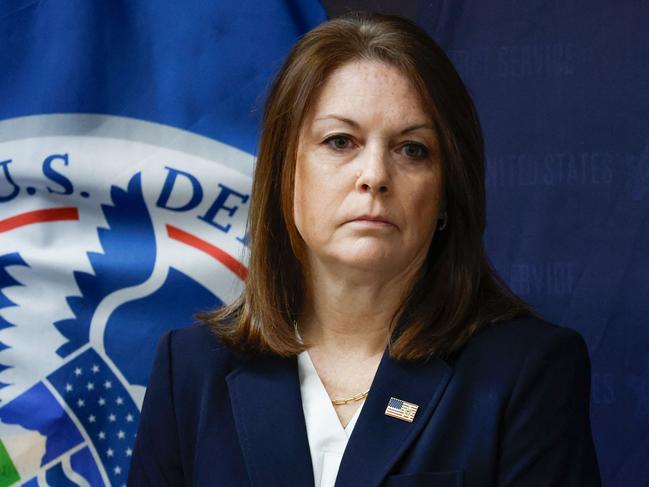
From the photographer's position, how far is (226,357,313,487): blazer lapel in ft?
6.17

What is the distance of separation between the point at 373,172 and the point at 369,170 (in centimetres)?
1

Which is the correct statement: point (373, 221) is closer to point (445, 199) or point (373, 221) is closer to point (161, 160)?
point (445, 199)

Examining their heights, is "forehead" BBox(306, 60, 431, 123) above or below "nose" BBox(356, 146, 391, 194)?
above

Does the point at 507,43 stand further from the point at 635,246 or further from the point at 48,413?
the point at 48,413

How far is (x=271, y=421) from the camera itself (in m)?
1.94

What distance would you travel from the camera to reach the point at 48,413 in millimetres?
2537

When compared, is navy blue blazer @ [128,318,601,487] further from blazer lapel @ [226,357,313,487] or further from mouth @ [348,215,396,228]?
mouth @ [348,215,396,228]

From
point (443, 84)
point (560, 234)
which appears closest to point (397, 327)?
point (443, 84)

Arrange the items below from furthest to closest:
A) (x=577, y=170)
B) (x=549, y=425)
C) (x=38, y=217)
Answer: (x=38, y=217)
(x=577, y=170)
(x=549, y=425)

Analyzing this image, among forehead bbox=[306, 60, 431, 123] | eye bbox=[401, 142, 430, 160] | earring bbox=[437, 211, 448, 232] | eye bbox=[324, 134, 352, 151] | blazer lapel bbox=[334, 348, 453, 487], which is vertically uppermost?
forehead bbox=[306, 60, 431, 123]

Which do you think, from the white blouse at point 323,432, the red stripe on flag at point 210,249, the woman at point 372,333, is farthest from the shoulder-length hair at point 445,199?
the red stripe on flag at point 210,249

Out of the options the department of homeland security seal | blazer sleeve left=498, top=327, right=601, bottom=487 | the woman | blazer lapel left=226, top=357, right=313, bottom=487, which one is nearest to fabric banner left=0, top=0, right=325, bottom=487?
the department of homeland security seal

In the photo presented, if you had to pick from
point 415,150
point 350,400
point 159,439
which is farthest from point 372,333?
point 159,439

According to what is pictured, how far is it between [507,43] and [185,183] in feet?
2.70
